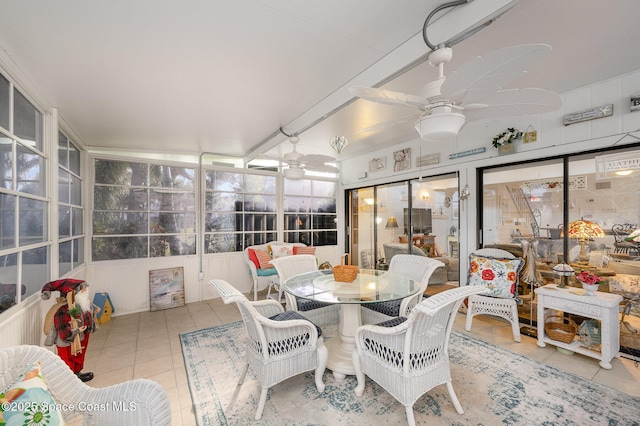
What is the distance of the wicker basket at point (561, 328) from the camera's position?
2598mm

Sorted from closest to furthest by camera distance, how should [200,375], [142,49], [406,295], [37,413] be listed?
[37,413] < [142,49] < [406,295] < [200,375]

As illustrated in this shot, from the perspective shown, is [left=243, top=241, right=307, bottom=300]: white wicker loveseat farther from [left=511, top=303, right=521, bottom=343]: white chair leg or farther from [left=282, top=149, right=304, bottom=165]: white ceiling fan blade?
[left=511, top=303, right=521, bottom=343]: white chair leg

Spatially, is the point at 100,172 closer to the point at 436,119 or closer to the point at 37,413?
the point at 37,413

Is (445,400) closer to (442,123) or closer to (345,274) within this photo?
(345,274)

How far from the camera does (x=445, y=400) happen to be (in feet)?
6.40

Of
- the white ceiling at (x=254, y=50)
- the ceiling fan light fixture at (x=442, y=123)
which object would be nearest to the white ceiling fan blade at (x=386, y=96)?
the ceiling fan light fixture at (x=442, y=123)

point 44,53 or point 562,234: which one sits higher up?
point 44,53

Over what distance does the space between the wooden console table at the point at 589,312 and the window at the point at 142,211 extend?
4.85 m

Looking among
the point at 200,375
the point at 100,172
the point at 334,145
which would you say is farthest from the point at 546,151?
the point at 100,172

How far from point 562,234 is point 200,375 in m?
4.02

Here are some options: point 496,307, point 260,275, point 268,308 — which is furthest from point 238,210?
point 496,307

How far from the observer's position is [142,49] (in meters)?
1.90

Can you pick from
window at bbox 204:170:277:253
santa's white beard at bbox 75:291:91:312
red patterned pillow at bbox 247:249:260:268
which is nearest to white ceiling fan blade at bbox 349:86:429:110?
santa's white beard at bbox 75:291:91:312

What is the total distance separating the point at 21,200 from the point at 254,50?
2.05 metres
